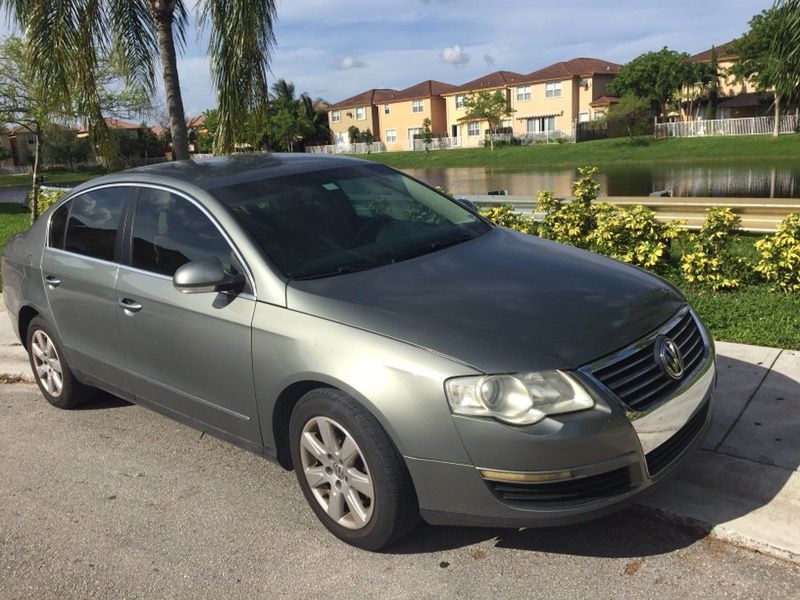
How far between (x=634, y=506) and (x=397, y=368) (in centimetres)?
135

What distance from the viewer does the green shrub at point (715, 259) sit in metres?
6.41

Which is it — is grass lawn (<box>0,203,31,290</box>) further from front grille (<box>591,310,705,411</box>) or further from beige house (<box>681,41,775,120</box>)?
beige house (<box>681,41,775,120</box>)

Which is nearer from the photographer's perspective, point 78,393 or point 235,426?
point 235,426

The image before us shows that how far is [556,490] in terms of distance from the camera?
2.88 metres

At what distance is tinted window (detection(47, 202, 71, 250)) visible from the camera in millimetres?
4883

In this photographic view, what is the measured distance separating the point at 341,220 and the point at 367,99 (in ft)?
268

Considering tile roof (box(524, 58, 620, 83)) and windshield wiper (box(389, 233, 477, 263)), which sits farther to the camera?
tile roof (box(524, 58, 620, 83))

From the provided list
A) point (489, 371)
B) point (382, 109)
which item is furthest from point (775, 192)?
point (382, 109)

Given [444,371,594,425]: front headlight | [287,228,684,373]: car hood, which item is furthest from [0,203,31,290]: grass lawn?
[444,371,594,425]: front headlight

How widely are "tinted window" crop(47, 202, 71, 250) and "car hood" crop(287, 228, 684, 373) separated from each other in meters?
2.24

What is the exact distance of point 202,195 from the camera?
12.9ft

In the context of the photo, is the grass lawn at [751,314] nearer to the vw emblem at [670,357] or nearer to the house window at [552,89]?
the vw emblem at [670,357]

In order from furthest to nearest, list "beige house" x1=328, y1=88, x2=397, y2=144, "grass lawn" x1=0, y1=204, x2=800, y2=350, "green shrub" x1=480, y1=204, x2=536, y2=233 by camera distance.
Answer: "beige house" x1=328, y1=88, x2=397, y2=144 → "green shrub" x1=480, y1=204, x2=536, y2=233 → "grass lawn" x1=0, y1=204, x2=800, y2=350

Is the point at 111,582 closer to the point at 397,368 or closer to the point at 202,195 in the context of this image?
the point at 397,368
